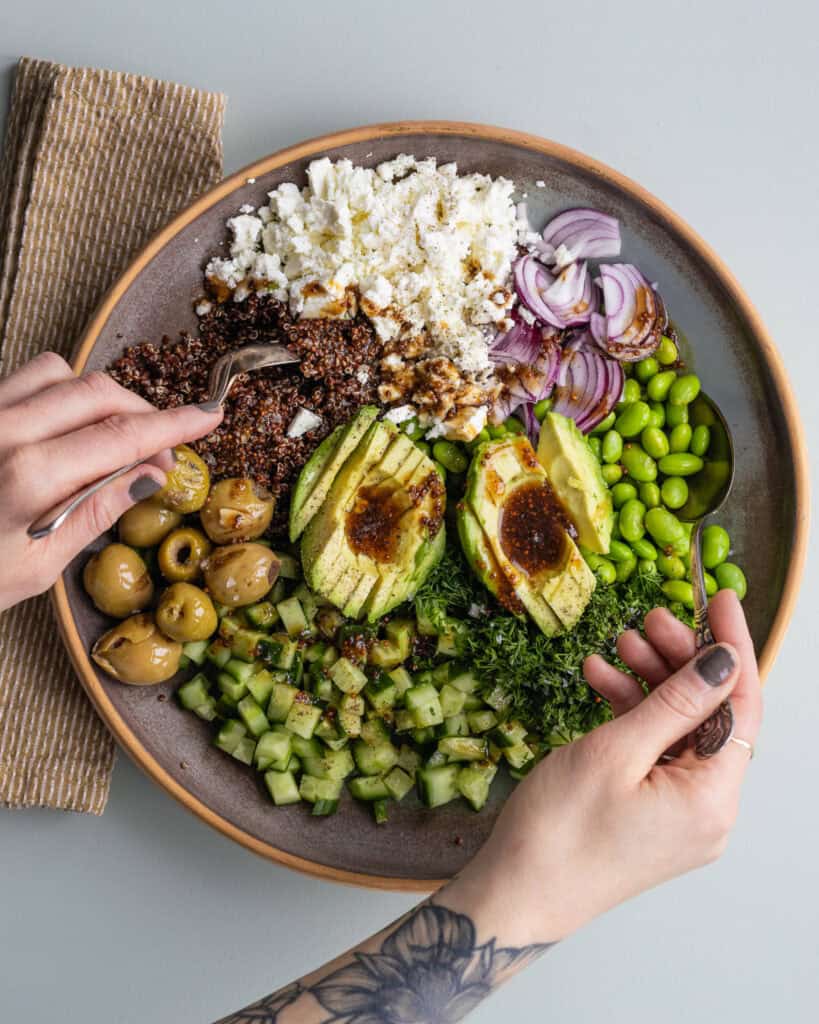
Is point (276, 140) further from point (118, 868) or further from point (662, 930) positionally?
point (662, 930)

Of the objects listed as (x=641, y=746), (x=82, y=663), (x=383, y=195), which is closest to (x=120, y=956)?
(x=82, y=663)

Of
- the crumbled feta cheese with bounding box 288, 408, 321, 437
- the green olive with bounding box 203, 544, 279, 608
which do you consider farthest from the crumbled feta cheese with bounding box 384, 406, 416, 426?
the green olive with bounding box 203, 544, 279, 608

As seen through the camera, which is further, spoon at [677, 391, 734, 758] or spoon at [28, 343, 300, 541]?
spoon at [677, 391, 734, 758]

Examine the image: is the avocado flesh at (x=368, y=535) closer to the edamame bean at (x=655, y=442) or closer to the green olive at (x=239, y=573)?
the green olive at (x=239, y=573)

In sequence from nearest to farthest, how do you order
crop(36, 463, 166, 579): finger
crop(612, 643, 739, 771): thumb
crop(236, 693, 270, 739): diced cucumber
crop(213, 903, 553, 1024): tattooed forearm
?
crop(612, 643, 739, 771): thumb, crop(213, 903, 553, 1024): tattooed forearm, crop(36, 463, 166, 579): finger, crop(236, 693, 270, 739): diced cucumber

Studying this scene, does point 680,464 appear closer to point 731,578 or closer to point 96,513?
point 731,578

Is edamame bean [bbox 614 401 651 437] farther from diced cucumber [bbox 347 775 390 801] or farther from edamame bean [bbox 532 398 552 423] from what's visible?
diced cucumber [bbox 347 775 390 801]
